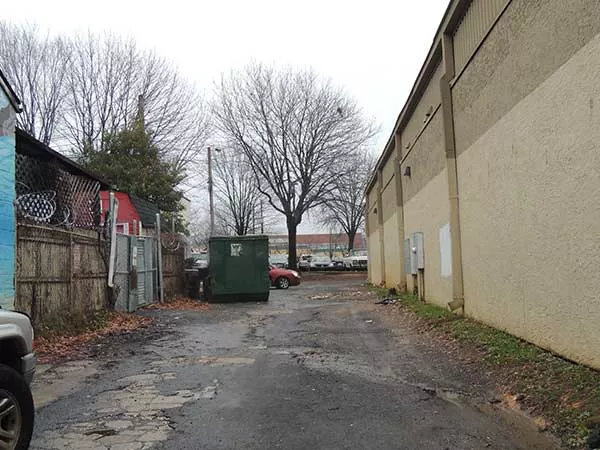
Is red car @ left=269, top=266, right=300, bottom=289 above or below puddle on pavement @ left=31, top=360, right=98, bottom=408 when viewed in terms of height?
above

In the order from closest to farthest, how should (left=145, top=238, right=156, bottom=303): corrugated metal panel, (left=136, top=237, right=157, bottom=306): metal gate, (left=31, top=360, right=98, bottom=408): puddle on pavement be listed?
(left=31, top=360, right=98, bottom=408): puddle on pavement, (left=136, top=237, right=157, bottom=306): metal gate, (left=145, top=238, right=156, bottom=303): corrugated metal panel

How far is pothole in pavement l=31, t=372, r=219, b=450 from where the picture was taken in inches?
194

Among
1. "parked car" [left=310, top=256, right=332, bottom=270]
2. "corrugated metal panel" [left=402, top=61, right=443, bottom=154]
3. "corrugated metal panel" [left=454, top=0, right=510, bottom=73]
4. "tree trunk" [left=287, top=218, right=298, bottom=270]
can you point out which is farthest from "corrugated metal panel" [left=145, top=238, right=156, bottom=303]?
"parked car" [left=310, top=256, right=332, bottom=270]

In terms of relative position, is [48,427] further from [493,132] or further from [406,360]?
[493,132]

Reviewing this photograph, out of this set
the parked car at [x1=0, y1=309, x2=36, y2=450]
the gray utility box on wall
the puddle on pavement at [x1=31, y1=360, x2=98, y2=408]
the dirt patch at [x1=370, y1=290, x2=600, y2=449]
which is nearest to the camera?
the parked car at [x1=0, y1=309, x2=36, y2=450]

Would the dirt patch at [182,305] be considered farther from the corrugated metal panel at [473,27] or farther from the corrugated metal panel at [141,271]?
the corrugated metal panel at [473,27]

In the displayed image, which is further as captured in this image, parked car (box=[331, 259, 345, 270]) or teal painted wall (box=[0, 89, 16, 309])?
parked car (box=[331, 259, 345, 270])

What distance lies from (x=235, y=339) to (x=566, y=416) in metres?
6.94

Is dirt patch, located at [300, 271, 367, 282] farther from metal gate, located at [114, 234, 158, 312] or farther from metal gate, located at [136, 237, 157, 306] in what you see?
metal gate, located at [114, 234, 158, 312]

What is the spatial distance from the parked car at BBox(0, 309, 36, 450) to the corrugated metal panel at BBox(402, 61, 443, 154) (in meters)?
10.2

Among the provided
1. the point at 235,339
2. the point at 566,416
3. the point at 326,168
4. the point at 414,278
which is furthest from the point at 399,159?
the point at 326,168

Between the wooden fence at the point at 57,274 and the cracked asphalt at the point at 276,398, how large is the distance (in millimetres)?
1393

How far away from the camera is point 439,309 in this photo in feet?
42.7

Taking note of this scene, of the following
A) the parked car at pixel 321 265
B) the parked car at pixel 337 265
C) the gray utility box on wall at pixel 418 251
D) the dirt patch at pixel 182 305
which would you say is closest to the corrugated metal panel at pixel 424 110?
the gray utility box on wall at pixel 418 251
